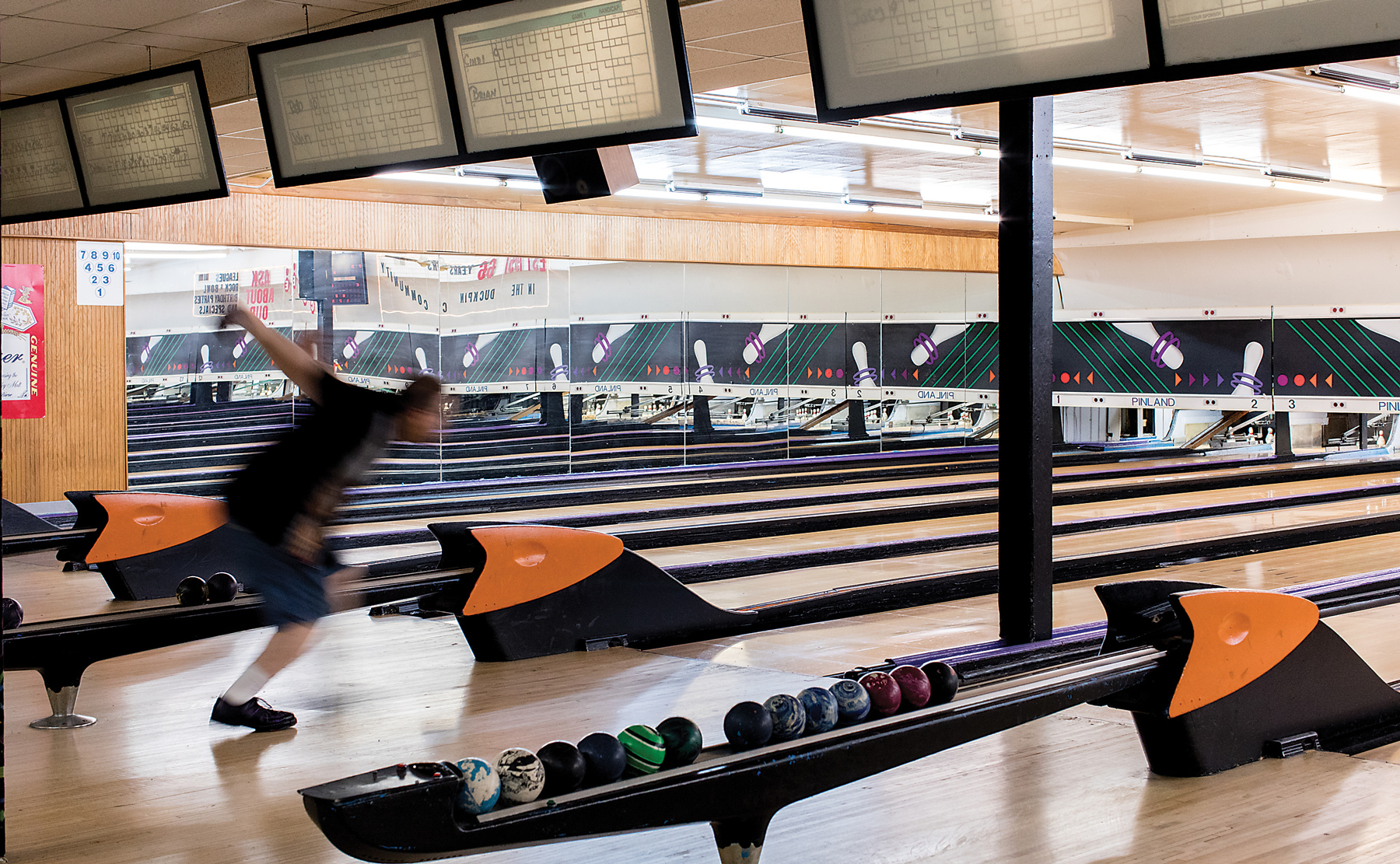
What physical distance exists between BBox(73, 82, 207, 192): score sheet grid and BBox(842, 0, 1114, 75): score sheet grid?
2.73 metres

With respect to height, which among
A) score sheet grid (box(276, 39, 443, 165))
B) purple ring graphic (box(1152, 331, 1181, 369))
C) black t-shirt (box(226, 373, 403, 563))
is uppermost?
score sheet grid (box(276, 39, 443, 165))

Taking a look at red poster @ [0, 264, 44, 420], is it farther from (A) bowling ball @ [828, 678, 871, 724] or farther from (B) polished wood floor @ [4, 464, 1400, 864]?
(A) bowling ball @ [828, 678, 871, 724]

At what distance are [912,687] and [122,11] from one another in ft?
11.6

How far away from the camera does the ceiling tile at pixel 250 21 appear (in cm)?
437

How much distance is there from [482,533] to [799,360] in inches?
340

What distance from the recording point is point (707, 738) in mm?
3375

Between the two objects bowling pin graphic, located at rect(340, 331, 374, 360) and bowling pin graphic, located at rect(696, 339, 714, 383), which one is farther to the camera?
bowling pin graphic, located at rect(696, 339, 714, 383)

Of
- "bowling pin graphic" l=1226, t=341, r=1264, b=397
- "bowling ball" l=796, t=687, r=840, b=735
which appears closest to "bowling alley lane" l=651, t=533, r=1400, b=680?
"bowling ball" l=796, t=687, r=840, b=735

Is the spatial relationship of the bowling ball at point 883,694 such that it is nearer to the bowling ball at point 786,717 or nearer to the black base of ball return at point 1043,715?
the black base of ball return at point 1043,715

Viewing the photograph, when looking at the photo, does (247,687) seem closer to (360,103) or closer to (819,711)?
(819,711)

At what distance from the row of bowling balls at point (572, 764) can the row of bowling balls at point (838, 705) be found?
0.11 metres

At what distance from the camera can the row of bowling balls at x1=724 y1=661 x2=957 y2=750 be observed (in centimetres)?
242

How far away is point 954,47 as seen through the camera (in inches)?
117

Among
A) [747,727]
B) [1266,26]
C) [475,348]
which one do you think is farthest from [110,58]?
[475,348]
